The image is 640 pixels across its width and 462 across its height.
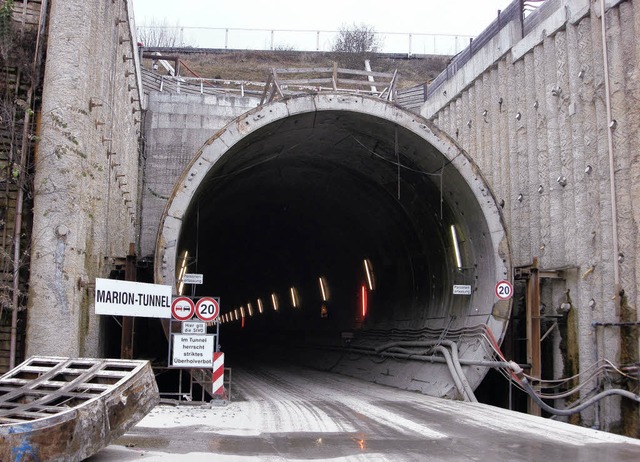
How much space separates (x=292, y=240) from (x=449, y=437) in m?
18.3

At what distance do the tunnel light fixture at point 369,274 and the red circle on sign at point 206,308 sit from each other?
9.80m

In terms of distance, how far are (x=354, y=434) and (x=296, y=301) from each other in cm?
2001

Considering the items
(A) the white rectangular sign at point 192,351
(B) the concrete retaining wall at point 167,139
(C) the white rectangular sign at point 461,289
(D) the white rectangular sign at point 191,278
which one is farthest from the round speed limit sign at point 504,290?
(B) the concrete retaining wall at point 167,139

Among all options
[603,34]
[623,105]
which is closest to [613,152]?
[623,105]

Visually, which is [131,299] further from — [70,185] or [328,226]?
[328,226]

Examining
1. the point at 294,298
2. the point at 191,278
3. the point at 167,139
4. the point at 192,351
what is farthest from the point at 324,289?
the point at 192,351

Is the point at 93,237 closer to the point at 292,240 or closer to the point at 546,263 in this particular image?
the point at 546,263

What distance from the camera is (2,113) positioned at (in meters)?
11.1

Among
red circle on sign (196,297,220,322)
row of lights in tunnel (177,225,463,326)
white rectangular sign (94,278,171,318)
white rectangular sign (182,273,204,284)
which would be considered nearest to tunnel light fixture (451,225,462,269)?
row of lights in tunnel (177,225,463,326)

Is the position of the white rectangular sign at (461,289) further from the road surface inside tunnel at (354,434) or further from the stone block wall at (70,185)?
the stone block wall at (70,185)

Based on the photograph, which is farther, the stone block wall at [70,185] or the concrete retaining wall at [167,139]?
the concrete retaining wall at [167,139]

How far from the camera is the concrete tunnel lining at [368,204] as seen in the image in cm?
1366

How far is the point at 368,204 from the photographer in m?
19.4

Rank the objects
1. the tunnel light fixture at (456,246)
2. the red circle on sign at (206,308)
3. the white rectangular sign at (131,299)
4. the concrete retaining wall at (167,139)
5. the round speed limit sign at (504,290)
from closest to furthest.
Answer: the white rectangular sign at (131,299)
the red circle on sign at (206,308)
the round speed limit sign at (504,290)
the tunnel light fixture at (456,246)
the concrete retaining wall at (167,139)
